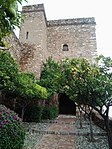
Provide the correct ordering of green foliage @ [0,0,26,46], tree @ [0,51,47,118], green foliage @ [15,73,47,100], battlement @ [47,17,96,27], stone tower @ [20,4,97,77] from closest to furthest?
green foliage @ [0,0,26,46], tree @ [0,51,47,118], green foliage @ [15,73,47,100], stone tower @ [20,4,97,77], battlement @ [47,17,96,27]

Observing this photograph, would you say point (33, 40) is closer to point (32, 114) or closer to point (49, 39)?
point (49, 39)

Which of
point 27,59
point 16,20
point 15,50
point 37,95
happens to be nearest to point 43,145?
point 37,95

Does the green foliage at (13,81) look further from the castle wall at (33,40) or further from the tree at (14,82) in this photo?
the castle wall at (33,40)

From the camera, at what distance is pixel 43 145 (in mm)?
6062

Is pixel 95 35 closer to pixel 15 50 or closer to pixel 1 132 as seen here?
pixel 15 50

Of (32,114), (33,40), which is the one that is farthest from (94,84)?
(33,40)

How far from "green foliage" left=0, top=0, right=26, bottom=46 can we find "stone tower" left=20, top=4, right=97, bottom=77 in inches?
568

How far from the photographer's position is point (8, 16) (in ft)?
4.00

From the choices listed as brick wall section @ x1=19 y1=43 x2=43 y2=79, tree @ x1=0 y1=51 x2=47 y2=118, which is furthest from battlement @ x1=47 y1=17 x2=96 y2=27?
tree @ x1=0 y1=51 x2=47 y2=118

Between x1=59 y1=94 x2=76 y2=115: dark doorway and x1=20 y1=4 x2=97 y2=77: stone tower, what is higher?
x1=20 y1=4 x2=97 y2=77: stone tower

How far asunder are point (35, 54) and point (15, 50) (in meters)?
2.41

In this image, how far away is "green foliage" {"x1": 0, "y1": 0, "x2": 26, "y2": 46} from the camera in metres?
1.17

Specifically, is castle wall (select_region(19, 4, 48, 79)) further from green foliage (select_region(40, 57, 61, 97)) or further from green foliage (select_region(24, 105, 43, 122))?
green foliage (select_region(24, 105, 43, 122))

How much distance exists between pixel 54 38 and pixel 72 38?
6.75 feet
